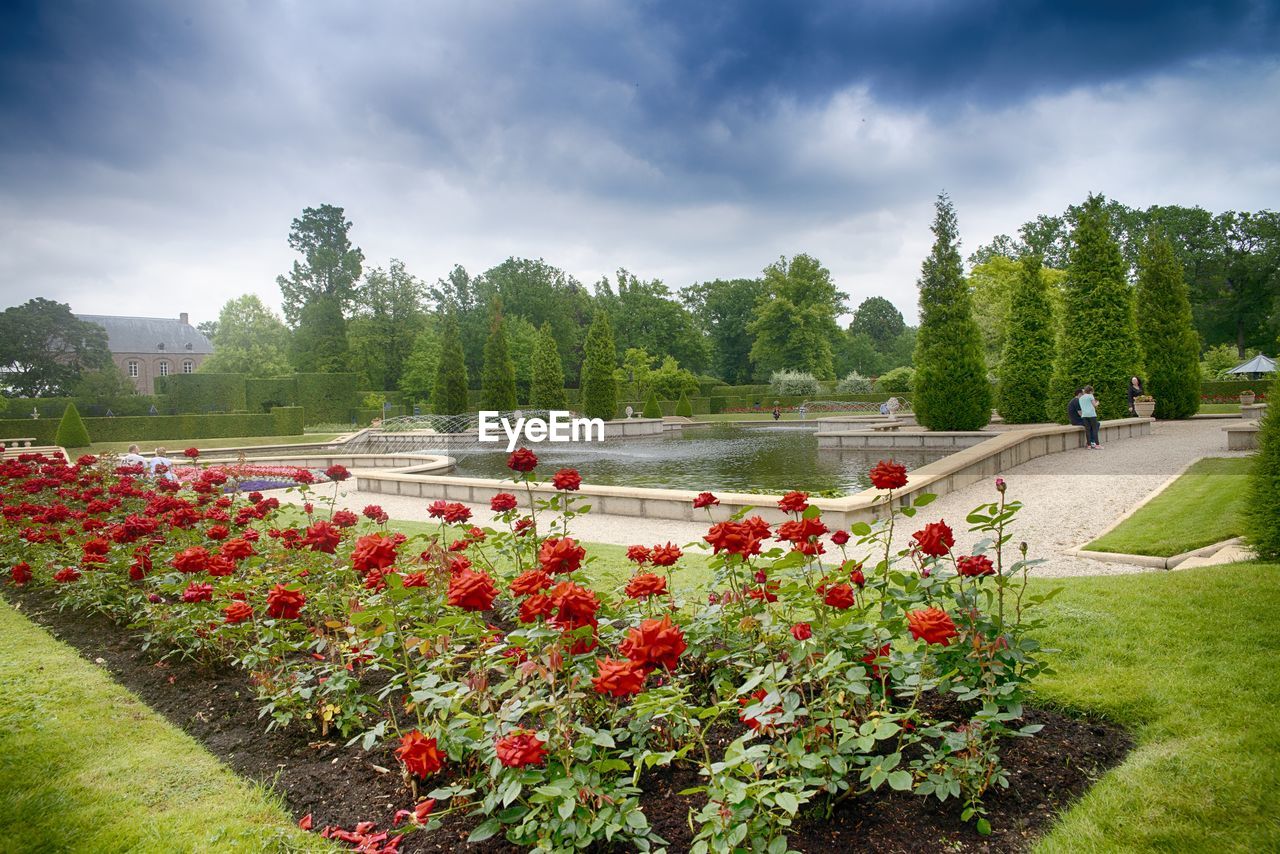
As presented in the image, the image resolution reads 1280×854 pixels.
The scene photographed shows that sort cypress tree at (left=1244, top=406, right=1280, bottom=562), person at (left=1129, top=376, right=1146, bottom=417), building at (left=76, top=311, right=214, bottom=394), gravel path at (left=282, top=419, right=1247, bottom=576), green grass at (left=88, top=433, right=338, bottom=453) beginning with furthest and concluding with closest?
building at (left=76, top=311, right=214, bottom=394) < green grass at (left=88, top=433, right=338, bottom=453) < person at (left=1129, top=376, right=1146, bottom=417) < gravel path at (left=282, top=419, right=1247, bottom=576) < cypress tree at (left=1244, top=406, right=1280, bottom=562)

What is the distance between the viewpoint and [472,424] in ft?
98.2

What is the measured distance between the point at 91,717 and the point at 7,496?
18.6 feet

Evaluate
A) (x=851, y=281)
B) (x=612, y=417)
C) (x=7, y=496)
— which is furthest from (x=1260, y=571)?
(x=851, y=281)

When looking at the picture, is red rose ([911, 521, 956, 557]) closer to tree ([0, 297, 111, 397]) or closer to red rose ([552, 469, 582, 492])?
red rose ([552, 469, 582, 492])

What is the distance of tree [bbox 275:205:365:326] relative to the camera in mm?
49125

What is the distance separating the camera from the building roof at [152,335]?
2643 inches

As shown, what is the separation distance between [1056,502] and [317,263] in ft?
166

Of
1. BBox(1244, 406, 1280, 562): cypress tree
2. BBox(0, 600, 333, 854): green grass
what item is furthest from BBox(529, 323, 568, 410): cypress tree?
BBox(0, 600, 333, 854): green grass

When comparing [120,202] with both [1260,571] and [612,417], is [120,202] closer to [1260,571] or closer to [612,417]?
[1260,571]

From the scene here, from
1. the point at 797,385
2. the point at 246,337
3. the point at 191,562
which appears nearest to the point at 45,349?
the point at 246,337

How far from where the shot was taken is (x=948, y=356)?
17406 mm

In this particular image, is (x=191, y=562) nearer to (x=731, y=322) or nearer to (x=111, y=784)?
(x=111, y=784)

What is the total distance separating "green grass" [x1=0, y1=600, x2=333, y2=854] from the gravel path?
15.1 feet

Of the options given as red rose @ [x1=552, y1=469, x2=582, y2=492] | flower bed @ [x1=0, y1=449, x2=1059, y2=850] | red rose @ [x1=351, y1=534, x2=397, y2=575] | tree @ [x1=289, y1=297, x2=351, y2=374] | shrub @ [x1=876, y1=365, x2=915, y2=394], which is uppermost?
tree @ [x1=289, y1=297, x2=351, y2=374]
